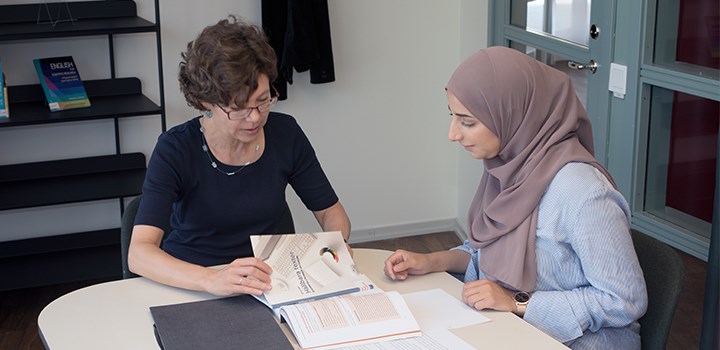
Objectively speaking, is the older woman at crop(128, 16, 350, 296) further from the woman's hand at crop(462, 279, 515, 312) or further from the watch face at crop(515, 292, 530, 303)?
the watch face at crop(515, 292, 530, 303)

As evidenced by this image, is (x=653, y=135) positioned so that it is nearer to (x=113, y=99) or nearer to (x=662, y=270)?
(x=662, y=270)

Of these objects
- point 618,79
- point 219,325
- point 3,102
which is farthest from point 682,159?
point 3,102

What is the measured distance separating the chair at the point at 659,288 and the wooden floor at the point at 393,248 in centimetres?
69

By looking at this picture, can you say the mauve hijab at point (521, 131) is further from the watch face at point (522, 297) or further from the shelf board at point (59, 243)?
the shelf board at point (59, 243)

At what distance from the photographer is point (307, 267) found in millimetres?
2119

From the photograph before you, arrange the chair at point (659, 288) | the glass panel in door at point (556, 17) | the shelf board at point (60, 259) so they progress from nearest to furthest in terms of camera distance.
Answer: the chair at point (659, 288) → the glass panel in door at point (556, 17) → the shelf board at point (60, 259)

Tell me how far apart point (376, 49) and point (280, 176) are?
200 centimetres

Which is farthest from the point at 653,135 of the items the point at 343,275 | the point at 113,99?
the point at 113,99

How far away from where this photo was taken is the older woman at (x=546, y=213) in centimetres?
193

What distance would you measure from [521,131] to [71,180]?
2.40 m

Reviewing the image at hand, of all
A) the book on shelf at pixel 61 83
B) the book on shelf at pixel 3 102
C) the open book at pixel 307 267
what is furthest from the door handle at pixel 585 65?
the book on shelf at pixel 3 102

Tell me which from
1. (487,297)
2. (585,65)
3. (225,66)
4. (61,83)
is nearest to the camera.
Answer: (487,297)

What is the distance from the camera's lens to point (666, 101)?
300 cm

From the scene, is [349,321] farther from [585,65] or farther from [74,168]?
[74,168]
